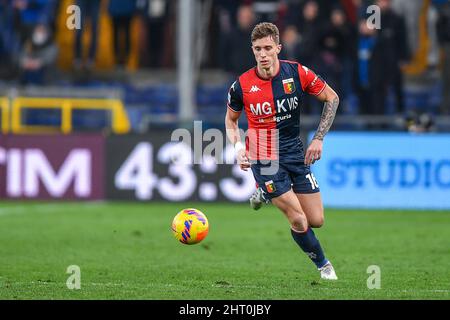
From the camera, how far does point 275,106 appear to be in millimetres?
10453

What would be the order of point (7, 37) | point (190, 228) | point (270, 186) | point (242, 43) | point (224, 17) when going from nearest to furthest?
point (270, 186)
point (190, 228)
point (242, 43)
point (224, 17)
point (7, 37)

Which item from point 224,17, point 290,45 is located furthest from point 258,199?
point 224,17

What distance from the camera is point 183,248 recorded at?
13.7 metres

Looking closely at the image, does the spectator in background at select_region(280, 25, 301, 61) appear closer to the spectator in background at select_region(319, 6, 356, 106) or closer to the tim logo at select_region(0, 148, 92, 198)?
the spectator in background at select_region(319, 6, 356, 106)

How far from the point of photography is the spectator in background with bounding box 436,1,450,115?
70.5 feet

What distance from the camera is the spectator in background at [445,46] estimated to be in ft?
70.5

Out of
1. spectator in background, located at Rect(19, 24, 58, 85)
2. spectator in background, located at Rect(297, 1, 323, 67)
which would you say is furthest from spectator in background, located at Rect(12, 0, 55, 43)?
spectator in background, located at Rect(297, 1, 323, 67)

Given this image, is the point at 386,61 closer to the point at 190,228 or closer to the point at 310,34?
the point at 310,34

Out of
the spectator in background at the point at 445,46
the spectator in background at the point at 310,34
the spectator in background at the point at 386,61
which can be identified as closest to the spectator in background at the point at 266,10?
A: the spectator in background at the point at 310,34

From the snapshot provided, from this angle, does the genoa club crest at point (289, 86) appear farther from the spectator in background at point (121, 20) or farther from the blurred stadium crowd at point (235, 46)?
the spectator in background at point (121, 20)

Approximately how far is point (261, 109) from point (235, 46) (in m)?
10.7

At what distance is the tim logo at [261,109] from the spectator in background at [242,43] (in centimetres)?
1026

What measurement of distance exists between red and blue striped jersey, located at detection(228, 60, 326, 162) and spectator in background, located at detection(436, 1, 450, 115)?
11566mm
